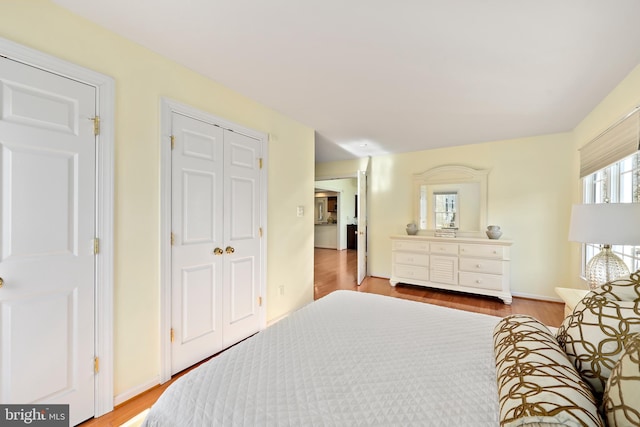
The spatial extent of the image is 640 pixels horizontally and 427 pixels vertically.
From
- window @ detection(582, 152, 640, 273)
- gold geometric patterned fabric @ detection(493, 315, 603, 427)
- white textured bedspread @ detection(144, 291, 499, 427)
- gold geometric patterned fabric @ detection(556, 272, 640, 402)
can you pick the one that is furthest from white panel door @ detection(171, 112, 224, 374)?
window @ detection(582, 152, 640, 273)

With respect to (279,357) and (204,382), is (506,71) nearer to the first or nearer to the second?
(279,357)

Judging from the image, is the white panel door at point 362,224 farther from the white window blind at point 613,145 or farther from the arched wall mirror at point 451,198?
the white window blind at point 613,145

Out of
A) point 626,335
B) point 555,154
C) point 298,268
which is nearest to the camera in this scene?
point 626,335

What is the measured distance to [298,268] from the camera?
3283 mm

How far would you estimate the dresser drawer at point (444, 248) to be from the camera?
4.07m

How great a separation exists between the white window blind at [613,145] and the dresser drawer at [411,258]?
2.17m

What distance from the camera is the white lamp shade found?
61.2 inches

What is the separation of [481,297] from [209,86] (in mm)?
4428

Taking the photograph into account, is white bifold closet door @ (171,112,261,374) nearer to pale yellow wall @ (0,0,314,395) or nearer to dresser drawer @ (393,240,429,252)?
pale yellow wall @ (0,0,314,395)

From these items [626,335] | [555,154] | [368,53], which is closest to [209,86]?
[368,53]

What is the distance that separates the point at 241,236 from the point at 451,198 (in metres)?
3.52

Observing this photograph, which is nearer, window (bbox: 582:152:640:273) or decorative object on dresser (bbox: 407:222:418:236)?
window (bbox: 582:152:640:273)

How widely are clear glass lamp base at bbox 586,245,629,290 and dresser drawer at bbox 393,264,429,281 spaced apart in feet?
7.97

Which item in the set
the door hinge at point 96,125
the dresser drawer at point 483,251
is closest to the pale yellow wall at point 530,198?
the dresser drawer at point 483,251
